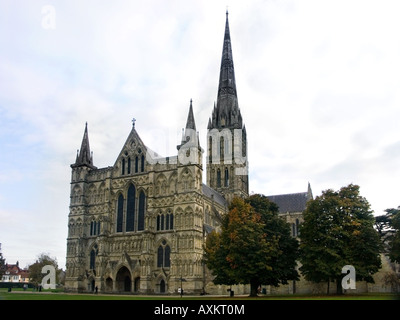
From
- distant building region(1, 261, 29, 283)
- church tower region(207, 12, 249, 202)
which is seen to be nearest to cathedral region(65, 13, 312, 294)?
church tower region(207, 12, 249, 202)

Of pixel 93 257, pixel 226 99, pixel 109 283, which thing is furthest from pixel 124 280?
pixel 226 99

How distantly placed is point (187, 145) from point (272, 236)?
65.0ft

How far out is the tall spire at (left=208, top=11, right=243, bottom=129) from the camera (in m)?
89.6

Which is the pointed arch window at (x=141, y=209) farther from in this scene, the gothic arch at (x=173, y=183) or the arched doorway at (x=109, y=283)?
the arched doorway at (x=109, y=283)

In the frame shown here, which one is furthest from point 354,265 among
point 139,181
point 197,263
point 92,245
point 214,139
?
point 214,139

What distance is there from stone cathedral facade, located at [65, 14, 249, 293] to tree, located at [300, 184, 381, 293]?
52.1 feet

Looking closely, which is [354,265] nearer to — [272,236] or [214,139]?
[272,236]

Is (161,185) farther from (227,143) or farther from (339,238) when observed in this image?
(227,143)

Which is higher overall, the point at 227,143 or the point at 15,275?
the point at 227,143

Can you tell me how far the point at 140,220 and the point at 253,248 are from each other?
22.3 m

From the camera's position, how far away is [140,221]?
58.1 m

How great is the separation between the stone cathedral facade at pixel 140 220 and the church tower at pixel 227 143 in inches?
661

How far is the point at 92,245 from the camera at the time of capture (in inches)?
2414

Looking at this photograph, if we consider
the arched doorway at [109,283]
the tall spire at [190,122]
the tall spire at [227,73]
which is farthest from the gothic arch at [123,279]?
the tall spire at [227,73]
